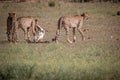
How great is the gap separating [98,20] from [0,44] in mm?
11763

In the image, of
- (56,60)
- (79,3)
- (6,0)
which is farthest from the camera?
(6,0)

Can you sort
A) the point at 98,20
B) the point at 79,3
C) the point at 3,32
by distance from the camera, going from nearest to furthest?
the point at 3,32 → the point at 98,20 → the point at 79,3

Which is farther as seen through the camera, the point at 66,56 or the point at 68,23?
the point at 68,23

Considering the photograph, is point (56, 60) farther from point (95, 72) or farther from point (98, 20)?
point (98, 20)

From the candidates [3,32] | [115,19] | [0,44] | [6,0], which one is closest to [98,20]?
[115,19]

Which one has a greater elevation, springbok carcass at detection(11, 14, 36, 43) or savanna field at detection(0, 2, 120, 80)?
springbok carcass at detection(11, 14, 36, 43)

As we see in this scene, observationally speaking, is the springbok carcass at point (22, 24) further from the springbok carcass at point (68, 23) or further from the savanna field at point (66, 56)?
the springbok carcass at point (68, 23)

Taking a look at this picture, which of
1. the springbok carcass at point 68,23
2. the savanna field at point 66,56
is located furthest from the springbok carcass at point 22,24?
the springbok carcass at point 68,23

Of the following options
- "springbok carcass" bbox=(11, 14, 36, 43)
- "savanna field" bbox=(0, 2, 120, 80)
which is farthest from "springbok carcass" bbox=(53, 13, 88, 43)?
"springbok carcass" bbox=(11, 14, 36, 43)

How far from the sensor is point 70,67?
15.0 meters

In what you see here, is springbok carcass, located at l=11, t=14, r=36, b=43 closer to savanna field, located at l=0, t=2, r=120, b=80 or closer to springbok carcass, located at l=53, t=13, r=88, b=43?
savanna field, located at l=0, t=2, r=120, b=80

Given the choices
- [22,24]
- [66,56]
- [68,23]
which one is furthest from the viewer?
[68,23]

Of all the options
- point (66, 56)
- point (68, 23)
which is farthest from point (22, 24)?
point (66, 56)

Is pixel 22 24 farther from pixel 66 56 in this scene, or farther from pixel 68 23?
pixel 66 56
